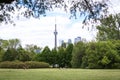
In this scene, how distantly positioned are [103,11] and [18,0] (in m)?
2.31

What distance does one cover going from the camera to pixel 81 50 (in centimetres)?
9138

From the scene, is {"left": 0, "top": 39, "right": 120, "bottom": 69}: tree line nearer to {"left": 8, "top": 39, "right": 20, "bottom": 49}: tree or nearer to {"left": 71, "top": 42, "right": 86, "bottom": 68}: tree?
{"left": 71, "top": 42, "right": 86, "bottom": 68}: tree

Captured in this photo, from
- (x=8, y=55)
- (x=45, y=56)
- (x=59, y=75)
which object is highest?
(x=8, y=55)

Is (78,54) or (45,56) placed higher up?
(45,56)

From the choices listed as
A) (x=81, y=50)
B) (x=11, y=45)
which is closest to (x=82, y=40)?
(x=81, y=50)

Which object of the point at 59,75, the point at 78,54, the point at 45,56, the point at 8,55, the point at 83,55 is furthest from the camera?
the point at 45,56

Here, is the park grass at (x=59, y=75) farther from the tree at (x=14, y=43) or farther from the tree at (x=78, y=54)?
the tree at (x=14, y=43)

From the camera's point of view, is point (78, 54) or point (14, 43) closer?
point (78, 54)

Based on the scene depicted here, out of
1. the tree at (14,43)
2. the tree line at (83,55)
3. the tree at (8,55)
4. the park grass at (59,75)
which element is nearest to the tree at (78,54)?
the tree line at (83,55)

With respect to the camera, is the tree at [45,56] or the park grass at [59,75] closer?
the park grass at [59,75]

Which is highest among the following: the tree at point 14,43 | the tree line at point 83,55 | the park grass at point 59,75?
the tree at point 14,43

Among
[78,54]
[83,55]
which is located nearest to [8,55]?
[78,54]

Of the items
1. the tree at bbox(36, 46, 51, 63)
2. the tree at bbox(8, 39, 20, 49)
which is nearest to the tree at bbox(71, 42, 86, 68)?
the tree at bbox(36, 46, 51, 63)

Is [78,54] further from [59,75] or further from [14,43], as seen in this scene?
[59,75]
